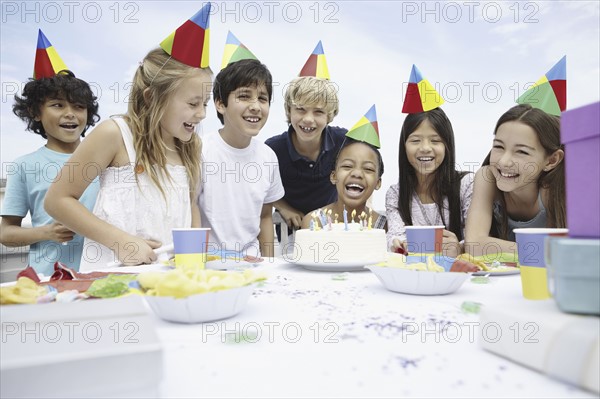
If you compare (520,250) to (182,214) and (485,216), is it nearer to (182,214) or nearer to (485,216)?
(485,216)

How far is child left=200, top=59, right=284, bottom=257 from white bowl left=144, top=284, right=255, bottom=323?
4.11 ft

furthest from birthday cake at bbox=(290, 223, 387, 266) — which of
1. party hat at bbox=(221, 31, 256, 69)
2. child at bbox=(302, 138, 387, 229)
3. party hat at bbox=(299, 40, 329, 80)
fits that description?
party hat at bbox=(299, 40, 329, 80)

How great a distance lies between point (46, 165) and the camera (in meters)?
1.90

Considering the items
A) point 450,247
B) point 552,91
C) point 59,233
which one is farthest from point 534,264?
point 59,233

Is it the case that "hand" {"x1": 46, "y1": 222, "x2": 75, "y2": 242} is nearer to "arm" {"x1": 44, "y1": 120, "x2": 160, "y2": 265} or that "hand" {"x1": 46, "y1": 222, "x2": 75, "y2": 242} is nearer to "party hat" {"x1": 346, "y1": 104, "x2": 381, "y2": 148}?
"arm" {"x1": 44, "y1": 120, "x2": 160, "y2": 265}

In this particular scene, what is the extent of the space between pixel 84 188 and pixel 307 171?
1.14 m

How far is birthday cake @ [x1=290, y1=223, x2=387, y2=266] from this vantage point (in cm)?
103

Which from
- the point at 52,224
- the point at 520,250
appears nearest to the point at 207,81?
the point at 52,224

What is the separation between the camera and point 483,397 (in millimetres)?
375

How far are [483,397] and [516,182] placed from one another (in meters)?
1.30

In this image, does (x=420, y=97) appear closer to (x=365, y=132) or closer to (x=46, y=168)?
(x=365, y=132)

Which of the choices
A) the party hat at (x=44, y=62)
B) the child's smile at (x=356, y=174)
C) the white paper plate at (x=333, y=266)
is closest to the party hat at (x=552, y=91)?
the child's smile at (x=356, y=174)

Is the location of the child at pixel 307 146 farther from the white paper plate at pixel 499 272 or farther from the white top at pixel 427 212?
the white paper plate at pixel 499 272

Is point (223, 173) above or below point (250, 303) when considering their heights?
above
